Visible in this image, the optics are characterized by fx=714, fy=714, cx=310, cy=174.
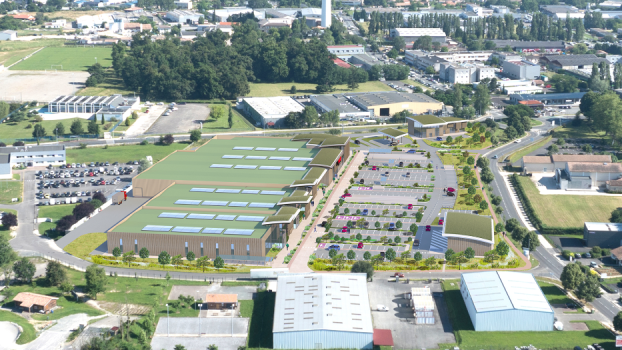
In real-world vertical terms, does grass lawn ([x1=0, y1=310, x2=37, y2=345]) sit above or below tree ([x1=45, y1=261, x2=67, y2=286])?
below

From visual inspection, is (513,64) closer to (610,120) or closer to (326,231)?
(610,120)

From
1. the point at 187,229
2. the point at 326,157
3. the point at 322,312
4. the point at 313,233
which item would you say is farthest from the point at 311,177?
the point at 322,312

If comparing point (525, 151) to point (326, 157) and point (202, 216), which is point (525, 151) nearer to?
point (326, 157)

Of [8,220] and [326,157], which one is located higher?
[326,157]

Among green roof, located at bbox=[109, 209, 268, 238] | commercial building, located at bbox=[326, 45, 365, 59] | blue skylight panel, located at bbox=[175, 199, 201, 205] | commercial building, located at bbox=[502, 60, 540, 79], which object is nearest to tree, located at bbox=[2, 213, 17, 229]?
green roof, located at bbox=[109, 209, 268, 238]

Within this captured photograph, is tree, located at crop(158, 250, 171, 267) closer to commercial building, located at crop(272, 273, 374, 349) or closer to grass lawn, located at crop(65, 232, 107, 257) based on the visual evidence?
grass lawn, located at crop(65, 232, 107, 257)
